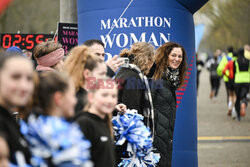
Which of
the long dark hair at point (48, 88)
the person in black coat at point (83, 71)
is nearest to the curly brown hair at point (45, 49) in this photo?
the person in black coat at point (83, 71)

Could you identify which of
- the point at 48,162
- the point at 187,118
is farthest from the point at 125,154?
the point at 187,118

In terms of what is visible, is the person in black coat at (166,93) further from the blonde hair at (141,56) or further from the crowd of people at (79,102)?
the blonde hair at (141,56)

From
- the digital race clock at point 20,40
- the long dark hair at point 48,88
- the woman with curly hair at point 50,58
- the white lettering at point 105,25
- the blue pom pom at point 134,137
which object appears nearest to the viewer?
the long dark hair at point 48,88

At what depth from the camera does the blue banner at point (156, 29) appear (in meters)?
6.49

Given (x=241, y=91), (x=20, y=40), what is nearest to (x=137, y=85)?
(x=20, y=40)

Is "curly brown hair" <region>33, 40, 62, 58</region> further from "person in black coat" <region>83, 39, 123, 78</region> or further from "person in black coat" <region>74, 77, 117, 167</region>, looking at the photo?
"person in black coat" <region>74, 77, 117, 167</region>

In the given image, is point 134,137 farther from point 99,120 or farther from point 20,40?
point 20,40

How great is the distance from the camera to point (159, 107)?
205 inches

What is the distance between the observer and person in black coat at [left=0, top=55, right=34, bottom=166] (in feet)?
8.34

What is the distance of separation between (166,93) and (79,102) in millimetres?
1777

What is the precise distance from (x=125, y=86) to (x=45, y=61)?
0.80 meters

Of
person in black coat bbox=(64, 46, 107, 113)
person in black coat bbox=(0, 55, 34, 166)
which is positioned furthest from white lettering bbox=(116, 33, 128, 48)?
person in black coat bbox=(0, 55, 34, 166)

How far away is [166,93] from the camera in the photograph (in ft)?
17.3

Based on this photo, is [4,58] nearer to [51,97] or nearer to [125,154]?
[51,97]
